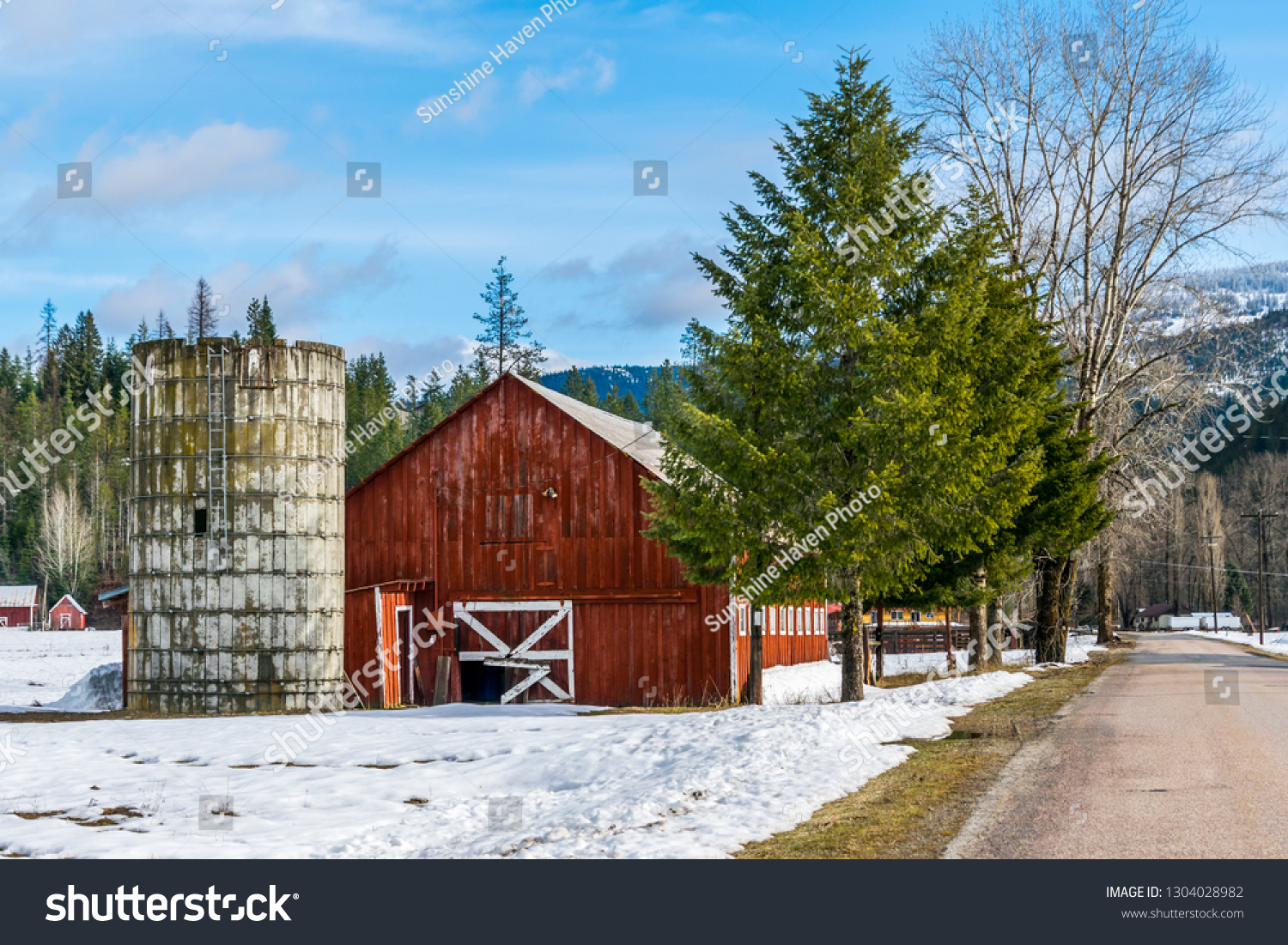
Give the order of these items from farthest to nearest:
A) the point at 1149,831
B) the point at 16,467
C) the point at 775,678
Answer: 1. the point at 16,467
2. the point at 775,678
3. the point at 1149,831

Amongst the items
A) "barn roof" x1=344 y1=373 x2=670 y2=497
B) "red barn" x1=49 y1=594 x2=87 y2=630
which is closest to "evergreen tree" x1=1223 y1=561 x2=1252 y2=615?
"barn roof" x1=344 y1=373 x2=670 y2=497

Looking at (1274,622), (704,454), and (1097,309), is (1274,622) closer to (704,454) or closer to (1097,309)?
(1097,309)

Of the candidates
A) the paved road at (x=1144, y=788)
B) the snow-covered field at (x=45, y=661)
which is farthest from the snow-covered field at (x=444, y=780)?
Result: the snow-covered field at (x=45, y=661)

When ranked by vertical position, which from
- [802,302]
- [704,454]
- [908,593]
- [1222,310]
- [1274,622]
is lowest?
[1274,622]

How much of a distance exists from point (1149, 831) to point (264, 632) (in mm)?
16930

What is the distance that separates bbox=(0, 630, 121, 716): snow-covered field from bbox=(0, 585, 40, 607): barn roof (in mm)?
10361

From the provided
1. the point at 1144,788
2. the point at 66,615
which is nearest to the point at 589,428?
the point at 1144,788

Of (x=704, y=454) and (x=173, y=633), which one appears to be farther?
(x=173, y=633)

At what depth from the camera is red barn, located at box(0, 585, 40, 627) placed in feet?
282

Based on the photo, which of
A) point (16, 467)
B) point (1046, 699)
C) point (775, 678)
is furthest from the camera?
point (16, 467)

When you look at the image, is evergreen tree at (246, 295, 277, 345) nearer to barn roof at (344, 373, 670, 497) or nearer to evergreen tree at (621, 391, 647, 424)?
evergreen tree at (621, 391, 647, 424)

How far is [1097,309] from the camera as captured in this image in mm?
33188

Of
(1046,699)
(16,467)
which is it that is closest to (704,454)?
(1046,699)

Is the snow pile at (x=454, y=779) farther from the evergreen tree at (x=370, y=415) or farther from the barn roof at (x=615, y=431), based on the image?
the evergreen tree at (x=370, y=415)
